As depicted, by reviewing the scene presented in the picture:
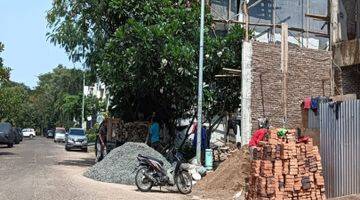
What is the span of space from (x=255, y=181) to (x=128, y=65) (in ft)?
33.1

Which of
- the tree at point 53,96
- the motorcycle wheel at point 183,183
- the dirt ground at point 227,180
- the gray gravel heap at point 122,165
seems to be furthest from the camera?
the tree at point 53,96

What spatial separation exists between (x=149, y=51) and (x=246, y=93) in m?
4.30

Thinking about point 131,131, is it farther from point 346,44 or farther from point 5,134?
point 5,134

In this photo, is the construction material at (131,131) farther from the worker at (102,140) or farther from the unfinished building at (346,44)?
the unfinished building at (346,44)

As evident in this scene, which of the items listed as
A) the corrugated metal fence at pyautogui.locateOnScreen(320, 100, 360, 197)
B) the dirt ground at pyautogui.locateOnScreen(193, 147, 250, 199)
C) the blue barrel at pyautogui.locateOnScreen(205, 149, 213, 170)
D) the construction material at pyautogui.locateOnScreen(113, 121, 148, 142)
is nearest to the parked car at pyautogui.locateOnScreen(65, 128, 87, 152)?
the construction material at pyautogui.locateOnScreen(113, 121, 148, 142)

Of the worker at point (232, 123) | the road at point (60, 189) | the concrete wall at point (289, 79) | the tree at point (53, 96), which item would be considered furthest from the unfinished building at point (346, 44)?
the tree at point (53, 96)

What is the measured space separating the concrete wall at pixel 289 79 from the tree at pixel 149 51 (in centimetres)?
297

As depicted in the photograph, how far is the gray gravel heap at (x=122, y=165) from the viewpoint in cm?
1930

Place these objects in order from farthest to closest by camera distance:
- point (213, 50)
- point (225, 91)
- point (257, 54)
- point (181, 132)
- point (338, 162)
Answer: point (181, 132)
point (225, 91)
point (213, 50)
point (257, 54)
point (338, 162)

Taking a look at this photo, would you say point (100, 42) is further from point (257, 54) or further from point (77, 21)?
point (257, 54)

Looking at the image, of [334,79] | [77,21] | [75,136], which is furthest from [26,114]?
[334,79]

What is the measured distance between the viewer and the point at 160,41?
22.1 metres

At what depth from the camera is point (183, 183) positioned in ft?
54.8

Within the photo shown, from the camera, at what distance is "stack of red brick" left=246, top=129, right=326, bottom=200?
1309 cm
